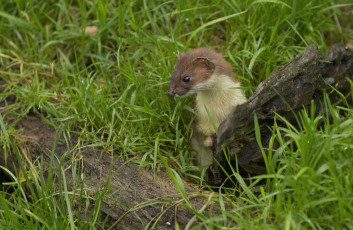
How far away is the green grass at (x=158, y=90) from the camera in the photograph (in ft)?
9.42

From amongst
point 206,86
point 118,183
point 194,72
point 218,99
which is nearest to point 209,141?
point 218,99

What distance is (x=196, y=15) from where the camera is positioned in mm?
4812

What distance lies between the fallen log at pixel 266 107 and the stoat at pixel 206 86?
0.40 meters

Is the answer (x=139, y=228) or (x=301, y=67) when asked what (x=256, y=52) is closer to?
(x=301, y=67)

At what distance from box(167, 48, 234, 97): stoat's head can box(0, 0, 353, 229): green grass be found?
0.78 feet

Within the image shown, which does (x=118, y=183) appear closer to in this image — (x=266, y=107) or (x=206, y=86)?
(x=206, y=86)

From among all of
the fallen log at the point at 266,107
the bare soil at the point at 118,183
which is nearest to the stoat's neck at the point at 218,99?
the fallen log at the point at 266,107

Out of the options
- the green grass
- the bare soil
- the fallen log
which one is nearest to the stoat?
the green grass

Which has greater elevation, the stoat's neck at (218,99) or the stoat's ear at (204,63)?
the stoat's ear at (204,63)

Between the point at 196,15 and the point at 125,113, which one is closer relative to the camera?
the point at 125,113

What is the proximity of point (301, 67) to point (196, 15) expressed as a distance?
1593 mm

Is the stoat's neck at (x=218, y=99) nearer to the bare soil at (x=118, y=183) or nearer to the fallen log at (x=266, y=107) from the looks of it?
the fallen log at (x=266, y=107)

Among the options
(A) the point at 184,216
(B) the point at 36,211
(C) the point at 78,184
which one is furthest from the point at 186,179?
(B) the point at 36,211

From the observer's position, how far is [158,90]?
4199 millimetres
